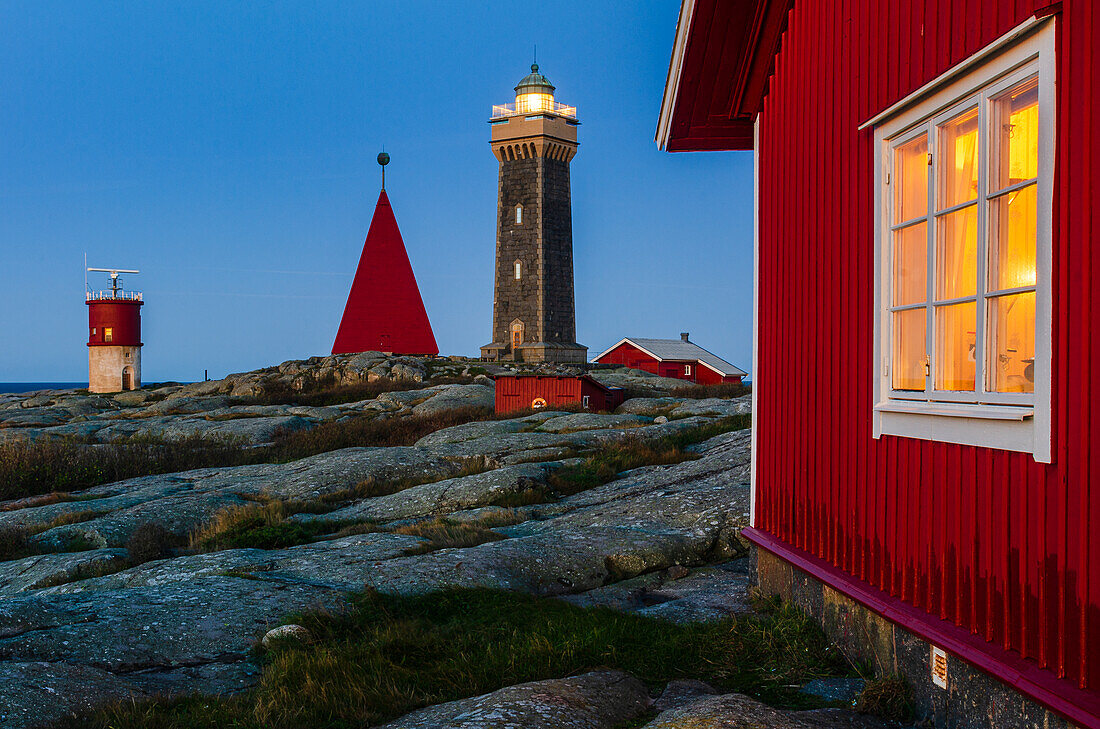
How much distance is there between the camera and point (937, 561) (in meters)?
4.72

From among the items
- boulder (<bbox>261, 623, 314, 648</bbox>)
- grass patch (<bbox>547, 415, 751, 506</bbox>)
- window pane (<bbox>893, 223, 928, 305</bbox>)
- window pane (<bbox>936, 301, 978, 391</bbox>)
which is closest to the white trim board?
window pane (<bbox>893, 223, 928, 305</bbox>)

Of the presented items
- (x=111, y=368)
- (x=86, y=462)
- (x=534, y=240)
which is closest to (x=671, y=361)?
(x=534, y=240)

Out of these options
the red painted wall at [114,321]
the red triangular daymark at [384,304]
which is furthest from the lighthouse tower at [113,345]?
the red triangular daymark at [384,304]

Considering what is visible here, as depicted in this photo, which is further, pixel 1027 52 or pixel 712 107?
pixel 712 107

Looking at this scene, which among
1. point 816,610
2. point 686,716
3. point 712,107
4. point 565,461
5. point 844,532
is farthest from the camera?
point 565,461

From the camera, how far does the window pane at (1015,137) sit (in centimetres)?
413

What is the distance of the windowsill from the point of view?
13.1ft

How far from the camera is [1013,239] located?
4.20 meters

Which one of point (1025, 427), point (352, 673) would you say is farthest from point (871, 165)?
point (352, 673)

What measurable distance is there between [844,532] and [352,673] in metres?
3.22

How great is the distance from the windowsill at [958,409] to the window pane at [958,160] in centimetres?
104

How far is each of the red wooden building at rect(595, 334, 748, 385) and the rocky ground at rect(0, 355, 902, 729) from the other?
34.3 m

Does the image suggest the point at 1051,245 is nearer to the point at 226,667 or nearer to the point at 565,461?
the point at 226,667

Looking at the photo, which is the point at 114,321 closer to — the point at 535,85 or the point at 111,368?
the point at 111,368
